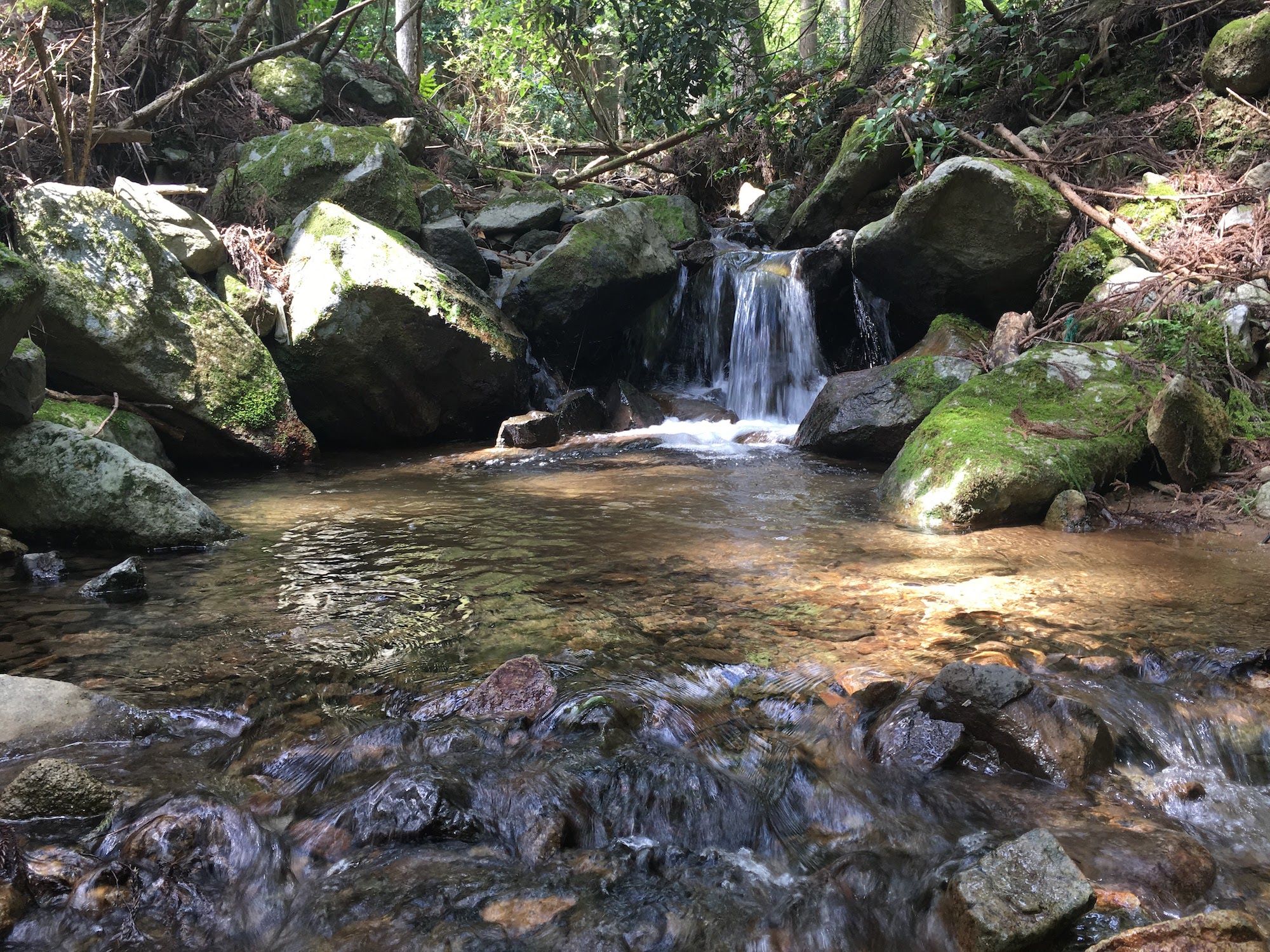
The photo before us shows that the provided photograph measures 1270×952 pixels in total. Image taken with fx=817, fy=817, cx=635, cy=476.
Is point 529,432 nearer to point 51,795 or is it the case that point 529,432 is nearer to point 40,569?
point 40,569

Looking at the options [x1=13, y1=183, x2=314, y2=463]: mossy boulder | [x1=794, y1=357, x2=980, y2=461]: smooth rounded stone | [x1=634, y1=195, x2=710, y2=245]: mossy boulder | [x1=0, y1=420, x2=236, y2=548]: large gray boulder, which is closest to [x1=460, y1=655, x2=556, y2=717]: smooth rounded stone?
[x1=0, y1=420, x2=236, y2=548]: large gray boulder

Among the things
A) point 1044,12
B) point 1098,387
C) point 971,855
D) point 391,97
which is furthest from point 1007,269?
point 391,97

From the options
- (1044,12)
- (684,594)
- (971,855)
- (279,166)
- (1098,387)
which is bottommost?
(971,855)

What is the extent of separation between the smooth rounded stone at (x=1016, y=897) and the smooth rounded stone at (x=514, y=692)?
1442 mm

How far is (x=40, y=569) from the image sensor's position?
423 centimetres

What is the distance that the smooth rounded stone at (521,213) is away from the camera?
1166cm

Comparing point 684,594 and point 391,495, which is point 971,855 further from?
point 391,495

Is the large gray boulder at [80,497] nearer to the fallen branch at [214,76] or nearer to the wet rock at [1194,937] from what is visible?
the wet rock at [1194,937]

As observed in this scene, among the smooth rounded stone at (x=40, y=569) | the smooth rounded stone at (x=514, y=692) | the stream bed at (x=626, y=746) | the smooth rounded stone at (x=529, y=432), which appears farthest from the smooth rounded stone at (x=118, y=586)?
the smooth rounded stone at (x=529, y=432)

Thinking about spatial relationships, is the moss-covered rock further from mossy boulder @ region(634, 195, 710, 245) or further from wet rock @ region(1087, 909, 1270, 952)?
wet rock @ region(1087, 909, 1270, 952)

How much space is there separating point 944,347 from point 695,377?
3704mm

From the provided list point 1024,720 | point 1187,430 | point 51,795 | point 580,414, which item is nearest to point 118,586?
point 51,795

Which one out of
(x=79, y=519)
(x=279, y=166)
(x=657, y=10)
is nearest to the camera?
(x=79, y=519)

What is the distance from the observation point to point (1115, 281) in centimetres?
686
